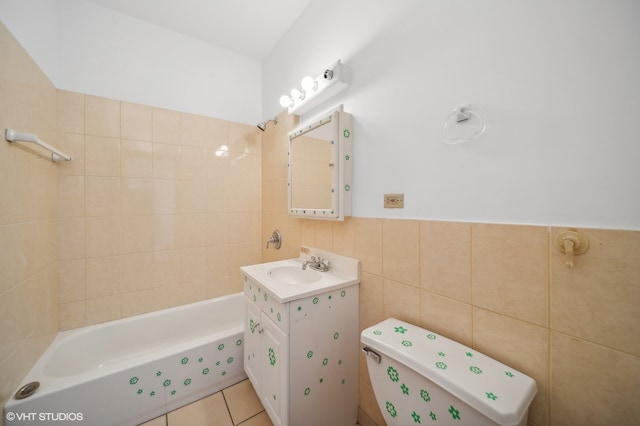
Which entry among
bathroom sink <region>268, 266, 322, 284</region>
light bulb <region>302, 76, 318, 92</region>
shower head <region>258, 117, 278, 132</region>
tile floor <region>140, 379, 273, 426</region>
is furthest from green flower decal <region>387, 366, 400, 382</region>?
shower head <region>258, 117, 278, 132</region>

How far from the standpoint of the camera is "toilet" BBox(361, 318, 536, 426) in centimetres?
58

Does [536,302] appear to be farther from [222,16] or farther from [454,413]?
[222,16]

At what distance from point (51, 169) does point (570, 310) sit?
252 centimetres

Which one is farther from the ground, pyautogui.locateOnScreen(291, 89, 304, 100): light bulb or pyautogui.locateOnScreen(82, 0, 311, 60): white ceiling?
pyautogui.locateOnScreen(82, 0, 311, 60): white ceiling

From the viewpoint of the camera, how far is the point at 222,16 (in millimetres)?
1680

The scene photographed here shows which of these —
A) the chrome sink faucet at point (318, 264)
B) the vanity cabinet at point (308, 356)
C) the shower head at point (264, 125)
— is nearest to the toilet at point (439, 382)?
the vanity cabinet at point (308, 356)

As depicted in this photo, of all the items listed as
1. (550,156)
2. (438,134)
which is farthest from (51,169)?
(550,156)

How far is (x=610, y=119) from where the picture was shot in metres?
0.56

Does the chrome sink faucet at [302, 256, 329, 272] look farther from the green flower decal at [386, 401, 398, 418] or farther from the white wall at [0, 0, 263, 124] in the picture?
the white wall at [0, 0, 263, 124]

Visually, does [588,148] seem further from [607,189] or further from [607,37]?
[607,37]

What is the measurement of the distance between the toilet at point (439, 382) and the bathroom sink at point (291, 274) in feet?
1.92

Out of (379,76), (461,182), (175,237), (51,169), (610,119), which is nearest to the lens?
(610,119)

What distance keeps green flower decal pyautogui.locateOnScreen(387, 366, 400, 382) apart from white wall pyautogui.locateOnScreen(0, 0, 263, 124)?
2.18 meters

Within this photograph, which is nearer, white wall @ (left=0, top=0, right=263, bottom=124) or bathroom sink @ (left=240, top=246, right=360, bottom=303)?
bathroom sink @ (left=240, top=246, right=360, bottom=303)
